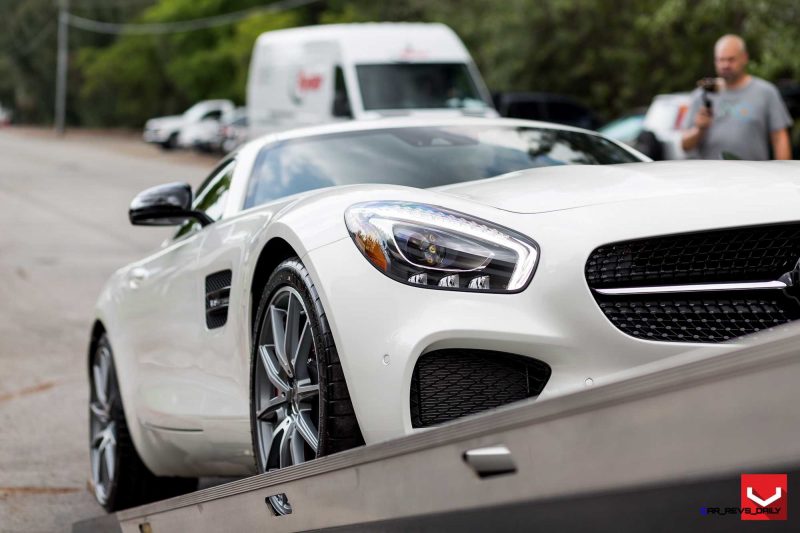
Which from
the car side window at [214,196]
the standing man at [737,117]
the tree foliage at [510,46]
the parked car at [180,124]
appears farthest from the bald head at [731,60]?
the parked car at [180,124]

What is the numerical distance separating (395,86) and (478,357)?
16.4 m

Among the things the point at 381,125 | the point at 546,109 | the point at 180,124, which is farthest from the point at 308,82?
the point at 180,124

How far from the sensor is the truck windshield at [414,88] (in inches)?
754

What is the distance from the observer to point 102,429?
5492mm

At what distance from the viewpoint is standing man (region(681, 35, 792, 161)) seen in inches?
328

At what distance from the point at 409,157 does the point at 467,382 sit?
1.97m

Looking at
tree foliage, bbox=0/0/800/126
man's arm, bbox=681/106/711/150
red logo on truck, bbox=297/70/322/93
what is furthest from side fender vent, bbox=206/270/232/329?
tree foliage, bbox=0/0/800/126

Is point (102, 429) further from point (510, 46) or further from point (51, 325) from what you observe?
point (510, 46)

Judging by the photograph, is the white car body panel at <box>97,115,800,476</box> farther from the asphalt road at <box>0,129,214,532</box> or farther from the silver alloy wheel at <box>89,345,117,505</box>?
the asphalt road at <box>0,129,214,532</box>

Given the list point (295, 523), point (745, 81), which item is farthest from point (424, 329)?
point (745, 81)

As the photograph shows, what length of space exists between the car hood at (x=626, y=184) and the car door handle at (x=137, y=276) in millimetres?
1677

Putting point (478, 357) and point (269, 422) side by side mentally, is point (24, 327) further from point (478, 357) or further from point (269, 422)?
point (478, 357)

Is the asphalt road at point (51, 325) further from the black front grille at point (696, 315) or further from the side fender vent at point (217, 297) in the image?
the black front grille at point (696, 315)

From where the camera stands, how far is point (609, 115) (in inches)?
1410
